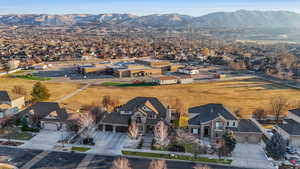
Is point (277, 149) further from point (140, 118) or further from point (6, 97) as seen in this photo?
point (6, 97)

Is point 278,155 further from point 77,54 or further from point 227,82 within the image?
point 77,54

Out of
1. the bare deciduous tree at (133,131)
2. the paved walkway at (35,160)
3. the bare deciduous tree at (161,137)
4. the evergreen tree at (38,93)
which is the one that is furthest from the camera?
the evergreen tree at (38,93)

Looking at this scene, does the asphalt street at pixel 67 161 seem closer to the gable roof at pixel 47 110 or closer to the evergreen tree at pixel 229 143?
the evergreen tree at pixel 229 143

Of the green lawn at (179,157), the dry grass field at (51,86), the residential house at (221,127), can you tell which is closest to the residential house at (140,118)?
the residential house at (221,127)

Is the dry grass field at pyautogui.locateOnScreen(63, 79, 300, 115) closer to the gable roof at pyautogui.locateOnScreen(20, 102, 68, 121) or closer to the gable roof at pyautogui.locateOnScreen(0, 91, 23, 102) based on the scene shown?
the gable roof at pyautogui.locateOnScreen(20, 102, 68, 121)

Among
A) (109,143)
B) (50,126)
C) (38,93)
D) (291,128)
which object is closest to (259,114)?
(291,128)

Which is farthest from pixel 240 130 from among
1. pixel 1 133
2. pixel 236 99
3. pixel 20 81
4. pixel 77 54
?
pixel 77 54
